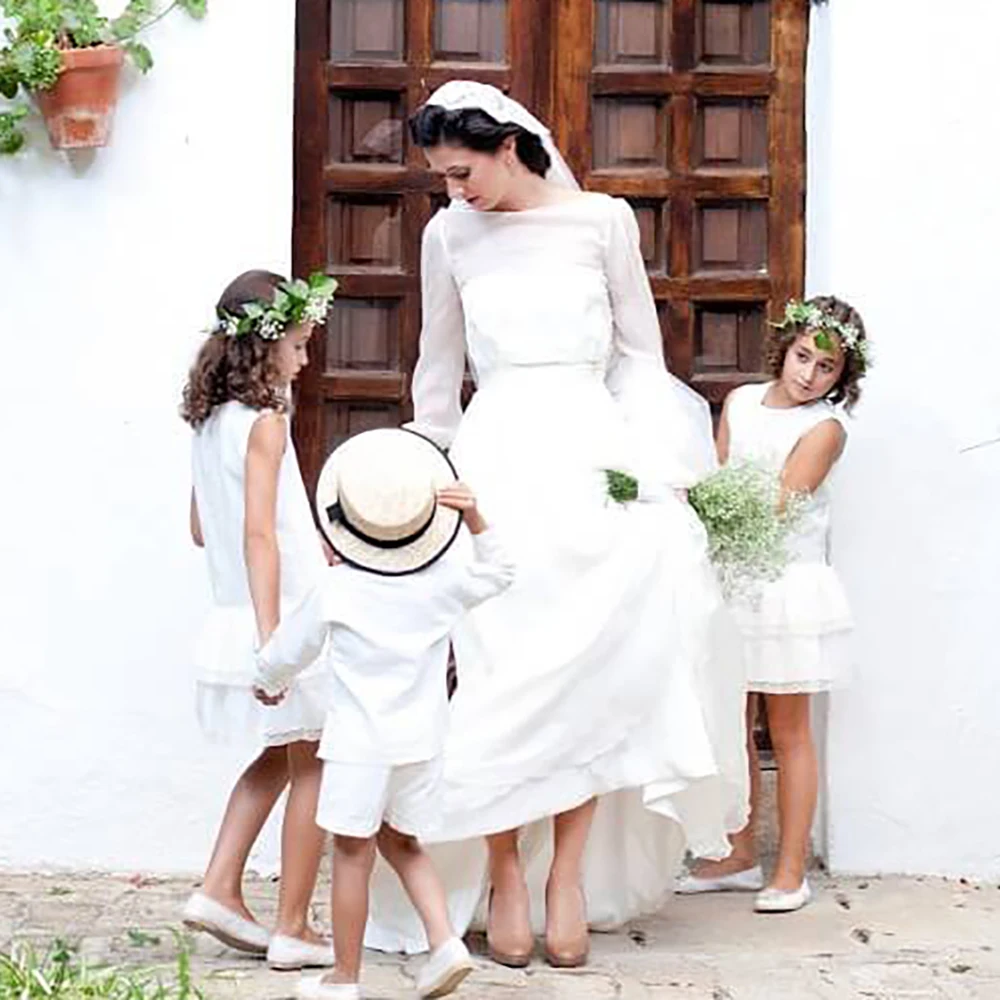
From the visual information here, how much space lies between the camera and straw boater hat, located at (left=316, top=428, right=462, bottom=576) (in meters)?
5.13

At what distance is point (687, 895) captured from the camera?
265 inches

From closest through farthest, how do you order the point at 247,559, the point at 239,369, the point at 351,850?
1. the point at 351,850
2. the point at 247,559
3. the point at 239,369

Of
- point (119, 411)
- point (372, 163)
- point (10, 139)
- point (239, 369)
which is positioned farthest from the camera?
point (372, 163)

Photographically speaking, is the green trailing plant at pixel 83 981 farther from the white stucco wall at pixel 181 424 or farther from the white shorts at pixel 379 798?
the white stucco wall at pixel 181 424

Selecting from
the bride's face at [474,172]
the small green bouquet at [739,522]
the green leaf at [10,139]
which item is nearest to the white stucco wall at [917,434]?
the small green bouquet at [739,522]

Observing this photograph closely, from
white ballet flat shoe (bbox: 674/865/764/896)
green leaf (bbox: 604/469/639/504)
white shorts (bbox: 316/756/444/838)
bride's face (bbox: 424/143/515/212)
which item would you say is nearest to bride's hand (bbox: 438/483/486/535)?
white shorts (bbox: 316/756/444/838)

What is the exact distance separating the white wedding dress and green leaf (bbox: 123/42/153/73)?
0.94 m

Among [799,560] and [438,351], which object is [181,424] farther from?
[799,560]

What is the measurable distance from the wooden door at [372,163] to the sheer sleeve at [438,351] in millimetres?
684

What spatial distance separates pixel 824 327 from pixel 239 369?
159cm

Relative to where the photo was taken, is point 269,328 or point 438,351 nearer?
point 269,328

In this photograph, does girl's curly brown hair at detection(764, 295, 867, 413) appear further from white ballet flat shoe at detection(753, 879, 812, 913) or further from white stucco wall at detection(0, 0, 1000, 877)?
white ballet flat shoe at detection(753, 879, 812, 913)

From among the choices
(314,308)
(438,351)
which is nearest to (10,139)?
(438,351)

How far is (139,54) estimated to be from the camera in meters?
6.62
